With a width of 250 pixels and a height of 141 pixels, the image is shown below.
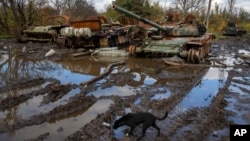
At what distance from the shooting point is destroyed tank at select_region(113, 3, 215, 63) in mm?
12703

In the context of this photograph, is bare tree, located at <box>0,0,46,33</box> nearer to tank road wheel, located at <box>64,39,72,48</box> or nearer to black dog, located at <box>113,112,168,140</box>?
tank road wheel, located at <box>64,39,72,48</box>

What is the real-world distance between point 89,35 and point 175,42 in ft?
16.5

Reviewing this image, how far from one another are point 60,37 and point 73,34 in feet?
5.23

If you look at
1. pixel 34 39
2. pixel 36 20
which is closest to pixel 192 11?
pixel 36 20

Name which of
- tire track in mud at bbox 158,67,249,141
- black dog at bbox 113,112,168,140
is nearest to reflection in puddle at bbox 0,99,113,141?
black dog at bbox 113,112,168,140

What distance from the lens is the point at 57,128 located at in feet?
17.6

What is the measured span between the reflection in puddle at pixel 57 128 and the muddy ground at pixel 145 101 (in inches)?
1.8

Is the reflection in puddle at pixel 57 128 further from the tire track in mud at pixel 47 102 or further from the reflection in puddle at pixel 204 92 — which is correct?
the reflection in puddle at pixel 204 92

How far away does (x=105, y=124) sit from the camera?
17.5ft

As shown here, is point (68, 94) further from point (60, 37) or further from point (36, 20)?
point (36, 20)

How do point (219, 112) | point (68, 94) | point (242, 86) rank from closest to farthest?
1. point (219, 112)
2. point (68, 94)
3. point (242, 86)

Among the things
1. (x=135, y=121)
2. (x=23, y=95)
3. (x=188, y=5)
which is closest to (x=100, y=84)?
(x=23, y=95)

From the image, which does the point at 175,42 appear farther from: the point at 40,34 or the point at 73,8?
the point at 73,8

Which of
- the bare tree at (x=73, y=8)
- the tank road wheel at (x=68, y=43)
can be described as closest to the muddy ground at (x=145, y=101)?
the tank road wheel at (x=68, y=43)
